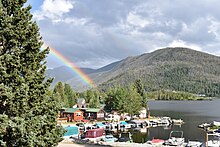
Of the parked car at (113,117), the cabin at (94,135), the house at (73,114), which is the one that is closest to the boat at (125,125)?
the parked car at (113,117)

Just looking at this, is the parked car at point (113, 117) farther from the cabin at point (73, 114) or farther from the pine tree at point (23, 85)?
the pine tree at point (23, 85)

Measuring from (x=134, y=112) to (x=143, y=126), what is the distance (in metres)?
13.3

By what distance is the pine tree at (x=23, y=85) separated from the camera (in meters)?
13.9

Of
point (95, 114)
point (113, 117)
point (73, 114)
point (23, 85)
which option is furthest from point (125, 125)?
point (23, 85)

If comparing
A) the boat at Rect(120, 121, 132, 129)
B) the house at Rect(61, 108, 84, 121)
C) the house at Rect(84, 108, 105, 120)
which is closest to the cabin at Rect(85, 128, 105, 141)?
the boat at Rect(120, 121, 132, 129)

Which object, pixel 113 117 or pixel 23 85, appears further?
pixel 113 117

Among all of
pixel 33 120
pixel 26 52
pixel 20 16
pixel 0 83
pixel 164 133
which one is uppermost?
pixel 20 16

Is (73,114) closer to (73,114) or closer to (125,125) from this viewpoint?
(73,114)

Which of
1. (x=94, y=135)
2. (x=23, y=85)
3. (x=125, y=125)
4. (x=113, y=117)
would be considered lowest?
(x=94, y=135)

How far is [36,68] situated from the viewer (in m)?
16.2

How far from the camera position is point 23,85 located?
14180 mm

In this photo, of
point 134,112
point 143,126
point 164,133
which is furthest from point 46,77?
point 134,112

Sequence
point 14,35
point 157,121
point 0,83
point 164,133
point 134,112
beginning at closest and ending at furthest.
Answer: point 0,83 → point 14,35 → point 164,133 → point 157,121 → point 134,112

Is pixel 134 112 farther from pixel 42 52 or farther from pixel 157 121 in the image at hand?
pixel 42 52
